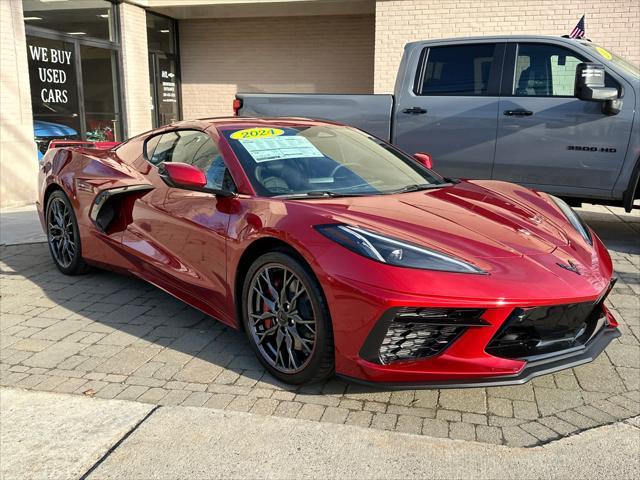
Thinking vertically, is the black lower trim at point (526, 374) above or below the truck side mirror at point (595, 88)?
below

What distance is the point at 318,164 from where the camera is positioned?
3.77 m

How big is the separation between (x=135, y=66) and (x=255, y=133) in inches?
378

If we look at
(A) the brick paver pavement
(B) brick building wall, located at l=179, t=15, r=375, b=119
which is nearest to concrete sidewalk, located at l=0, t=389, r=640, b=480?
(A) the brick paver pavement

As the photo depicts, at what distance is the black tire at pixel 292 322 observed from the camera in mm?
2916

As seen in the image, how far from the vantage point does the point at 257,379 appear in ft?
10.9

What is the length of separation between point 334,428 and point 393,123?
4416 mm

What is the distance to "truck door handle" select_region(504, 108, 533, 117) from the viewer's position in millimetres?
6074

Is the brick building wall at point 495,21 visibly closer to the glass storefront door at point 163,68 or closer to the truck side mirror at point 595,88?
the truck side mirror at point 595,88

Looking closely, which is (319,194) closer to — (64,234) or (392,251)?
(392,251)

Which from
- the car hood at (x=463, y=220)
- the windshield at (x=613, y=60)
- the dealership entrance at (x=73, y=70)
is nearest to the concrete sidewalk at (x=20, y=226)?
the dealership entrance at (x=73, y=70)

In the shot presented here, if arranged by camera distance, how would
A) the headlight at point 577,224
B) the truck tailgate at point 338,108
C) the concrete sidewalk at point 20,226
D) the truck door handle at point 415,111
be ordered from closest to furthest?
1. the headlight at point 577,224
2. the truck door handle at point 415,111
3. the truck tailgate at point 338,108
4. the concrete sidewalk at point 20,226

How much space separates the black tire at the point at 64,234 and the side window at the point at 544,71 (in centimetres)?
450

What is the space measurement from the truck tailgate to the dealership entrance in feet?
17.4

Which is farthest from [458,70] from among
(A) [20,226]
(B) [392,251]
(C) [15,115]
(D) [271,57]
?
(D) [271,57]
